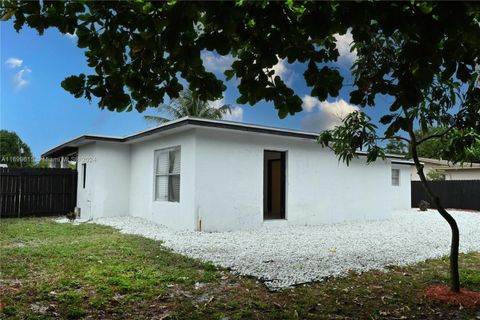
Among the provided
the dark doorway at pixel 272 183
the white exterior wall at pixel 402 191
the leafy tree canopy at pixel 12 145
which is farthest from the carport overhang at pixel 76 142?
the leafy tree canopy at pixel 12 145

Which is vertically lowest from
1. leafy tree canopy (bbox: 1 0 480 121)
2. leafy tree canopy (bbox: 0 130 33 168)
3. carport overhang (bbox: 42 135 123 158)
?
leafy tree canopy (bbox: 1 0 480 121)

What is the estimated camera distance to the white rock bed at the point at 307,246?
5.57 metres

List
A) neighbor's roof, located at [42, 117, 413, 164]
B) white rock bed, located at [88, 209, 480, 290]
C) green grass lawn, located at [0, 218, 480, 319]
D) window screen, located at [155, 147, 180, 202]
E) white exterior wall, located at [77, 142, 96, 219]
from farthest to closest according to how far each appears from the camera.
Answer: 1. white exterior wall, located at [77, 142, 96, 219]
2. window screen, located at [155, 147, 180, 202]
3. neighbor's roof, located at [42, 117, 413, 164]
4. white rock bed, located at [88, 209, 480, 290]
5. green grass lawn, located at [0, 218, 480, 319]

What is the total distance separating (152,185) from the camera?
11.0 metres

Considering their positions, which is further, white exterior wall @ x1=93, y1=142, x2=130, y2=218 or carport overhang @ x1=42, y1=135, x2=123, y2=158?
white exterior wall @ x1=93, y1=142, x2=130, y2=218

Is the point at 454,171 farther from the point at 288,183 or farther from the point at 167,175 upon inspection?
the point at 167,175

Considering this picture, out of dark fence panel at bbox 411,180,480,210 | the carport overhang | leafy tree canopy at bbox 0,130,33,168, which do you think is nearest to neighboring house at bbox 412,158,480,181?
dark fence panel at bbox 411,180,480,210

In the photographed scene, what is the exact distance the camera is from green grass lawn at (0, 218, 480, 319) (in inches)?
150

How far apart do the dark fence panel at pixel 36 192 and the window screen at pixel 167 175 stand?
4760 mm

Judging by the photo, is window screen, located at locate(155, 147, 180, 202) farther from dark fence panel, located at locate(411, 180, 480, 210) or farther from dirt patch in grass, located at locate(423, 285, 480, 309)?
dark fence panel, located at locate(411, 180, 480, 210)

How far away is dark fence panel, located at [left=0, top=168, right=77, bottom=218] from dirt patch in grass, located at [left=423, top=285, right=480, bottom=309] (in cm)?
1249

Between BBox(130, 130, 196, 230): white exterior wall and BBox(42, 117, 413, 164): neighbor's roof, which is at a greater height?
BBox(42, 117, 413, 164): neighbor's roof

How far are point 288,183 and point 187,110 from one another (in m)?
14.5

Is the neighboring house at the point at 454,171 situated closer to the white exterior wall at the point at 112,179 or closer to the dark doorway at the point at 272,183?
the dark doorway at the point at 272,183
